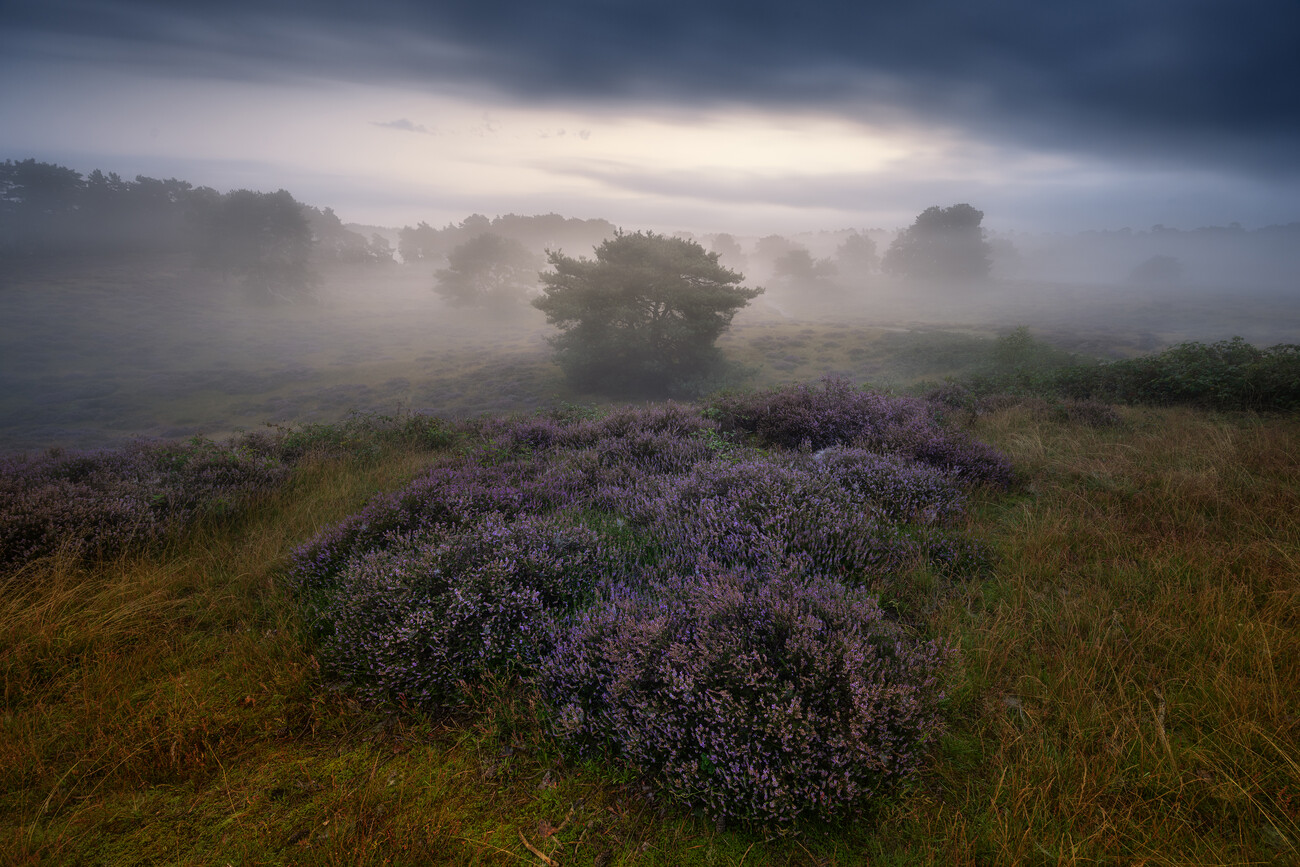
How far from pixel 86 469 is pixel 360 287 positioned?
75.7 meters

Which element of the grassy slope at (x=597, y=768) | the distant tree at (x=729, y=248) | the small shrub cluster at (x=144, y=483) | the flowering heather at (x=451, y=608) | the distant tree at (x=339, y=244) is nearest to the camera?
the grassy slope at (x=597, y=768)

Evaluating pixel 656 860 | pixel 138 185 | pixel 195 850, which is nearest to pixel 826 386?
pixel 656 860

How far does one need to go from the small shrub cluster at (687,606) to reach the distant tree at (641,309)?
999 inches

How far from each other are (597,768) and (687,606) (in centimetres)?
91

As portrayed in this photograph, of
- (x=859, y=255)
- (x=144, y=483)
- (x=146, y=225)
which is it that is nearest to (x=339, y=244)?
(x=146, y=225)

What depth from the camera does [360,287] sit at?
70.9 metres

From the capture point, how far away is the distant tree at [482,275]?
61.0 m

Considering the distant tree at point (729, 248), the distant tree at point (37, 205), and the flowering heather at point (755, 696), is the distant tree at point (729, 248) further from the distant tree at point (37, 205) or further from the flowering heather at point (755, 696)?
the flowering heather at point (755, 696)

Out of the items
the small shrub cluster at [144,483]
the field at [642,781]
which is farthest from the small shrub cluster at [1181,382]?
the small shrub cluster at [144,483]

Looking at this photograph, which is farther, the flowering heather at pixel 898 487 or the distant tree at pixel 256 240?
the distant tree at pixel 256 240

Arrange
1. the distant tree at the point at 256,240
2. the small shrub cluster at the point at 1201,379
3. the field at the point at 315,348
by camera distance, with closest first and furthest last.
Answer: the small shrub cluster at the point at 1201,379 → the field at the point at 315,348 → the distant tree at the point at 256,240

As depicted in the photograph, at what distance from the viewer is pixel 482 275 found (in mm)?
62156

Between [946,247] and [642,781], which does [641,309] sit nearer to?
[642,781]

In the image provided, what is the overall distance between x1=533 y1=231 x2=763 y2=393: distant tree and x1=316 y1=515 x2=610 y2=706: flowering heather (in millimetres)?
27430
